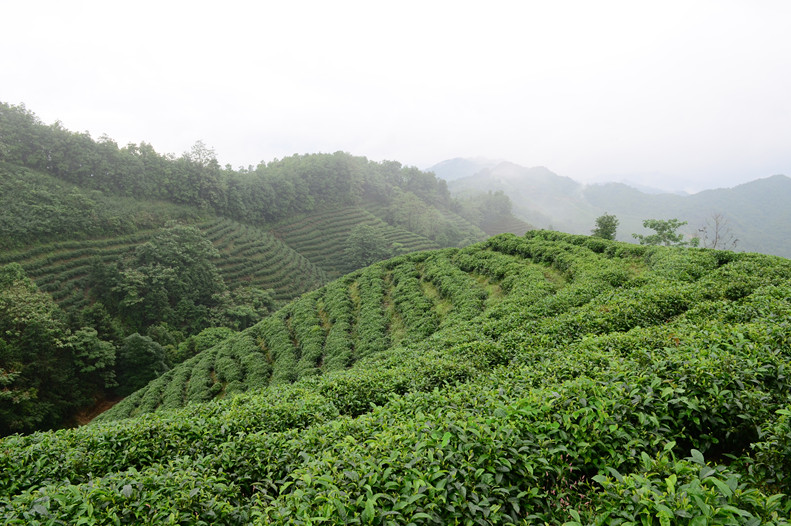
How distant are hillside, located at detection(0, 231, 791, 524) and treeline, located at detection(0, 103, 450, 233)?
199 ft

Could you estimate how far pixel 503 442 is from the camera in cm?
364

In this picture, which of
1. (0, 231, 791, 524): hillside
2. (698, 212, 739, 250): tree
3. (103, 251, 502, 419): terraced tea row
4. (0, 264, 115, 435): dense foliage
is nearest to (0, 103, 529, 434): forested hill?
(0, 264, 115, 435): dense foliage

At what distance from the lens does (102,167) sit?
52375mm

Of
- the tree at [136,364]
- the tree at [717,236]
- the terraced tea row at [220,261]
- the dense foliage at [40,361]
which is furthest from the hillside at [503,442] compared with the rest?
the terraced tea row at [220,261]

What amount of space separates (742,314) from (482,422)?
7.06m

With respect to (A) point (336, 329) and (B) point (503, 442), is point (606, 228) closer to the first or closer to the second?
(A) point (336, 329)

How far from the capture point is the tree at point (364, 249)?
65.1 m

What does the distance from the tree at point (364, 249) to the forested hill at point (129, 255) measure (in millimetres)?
221

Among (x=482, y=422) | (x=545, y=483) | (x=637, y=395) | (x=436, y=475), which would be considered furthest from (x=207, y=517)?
(x=637, y=395)

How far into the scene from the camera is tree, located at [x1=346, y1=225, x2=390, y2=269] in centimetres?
6506

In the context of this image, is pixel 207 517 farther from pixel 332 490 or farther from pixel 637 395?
pixel 637 395

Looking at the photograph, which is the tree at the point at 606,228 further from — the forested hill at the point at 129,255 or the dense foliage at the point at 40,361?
the dense foliage at the point at 40,361

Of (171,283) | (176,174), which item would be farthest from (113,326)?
(176,174)

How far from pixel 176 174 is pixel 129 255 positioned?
2267cm
